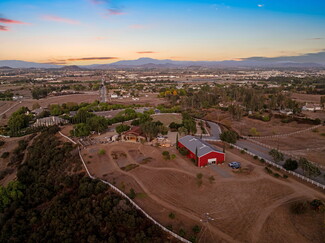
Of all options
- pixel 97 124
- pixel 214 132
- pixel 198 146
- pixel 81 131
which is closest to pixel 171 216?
pixel 198 146

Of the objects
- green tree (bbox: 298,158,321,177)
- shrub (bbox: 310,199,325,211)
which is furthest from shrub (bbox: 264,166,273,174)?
shrub (bbox: 310,199,325,211)

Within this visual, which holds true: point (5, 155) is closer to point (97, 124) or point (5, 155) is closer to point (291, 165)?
point (97, 124)

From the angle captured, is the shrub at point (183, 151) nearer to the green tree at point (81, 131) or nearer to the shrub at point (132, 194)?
the shrub at point (132, 194)

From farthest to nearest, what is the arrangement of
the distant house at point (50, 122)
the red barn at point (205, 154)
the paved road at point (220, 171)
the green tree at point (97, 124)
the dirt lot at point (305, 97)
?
the dirt lot at point (305, 97)
the distant house at point (50, 122)
the green tree at point (97, 124)
the red barn at point (205, 154)
the paved road at point (220, 171)

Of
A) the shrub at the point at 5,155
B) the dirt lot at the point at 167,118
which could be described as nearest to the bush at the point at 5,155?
the shrub at the point at 5,155

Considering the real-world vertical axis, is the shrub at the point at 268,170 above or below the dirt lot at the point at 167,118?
above

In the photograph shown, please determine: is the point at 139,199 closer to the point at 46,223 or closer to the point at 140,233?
the point at 140,233

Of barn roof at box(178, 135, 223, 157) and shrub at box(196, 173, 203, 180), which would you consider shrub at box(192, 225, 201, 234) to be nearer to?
shrub at box(196, 173, 203, 180)

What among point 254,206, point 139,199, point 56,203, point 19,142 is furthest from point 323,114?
point 19,142
